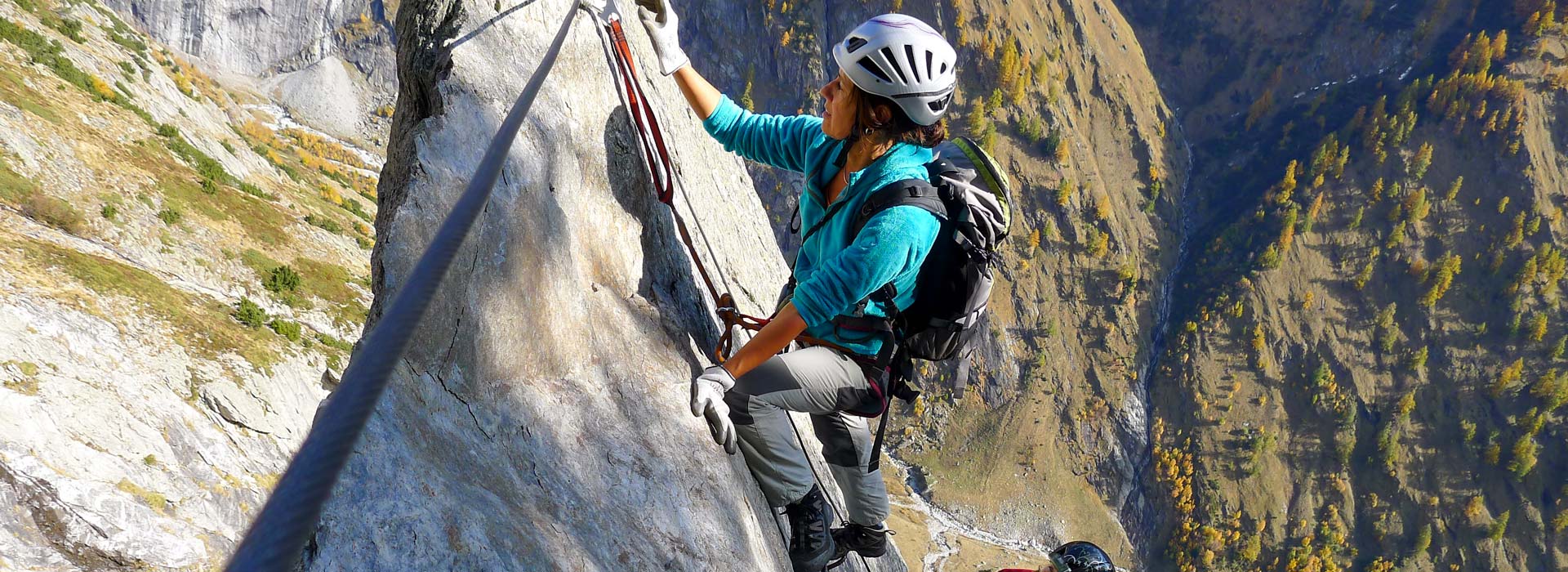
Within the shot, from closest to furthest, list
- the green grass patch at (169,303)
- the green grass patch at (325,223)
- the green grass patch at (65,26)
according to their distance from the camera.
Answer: the green grass patch at (169,303), the green grass patch at (325,223), the green grass patch at (65,26)

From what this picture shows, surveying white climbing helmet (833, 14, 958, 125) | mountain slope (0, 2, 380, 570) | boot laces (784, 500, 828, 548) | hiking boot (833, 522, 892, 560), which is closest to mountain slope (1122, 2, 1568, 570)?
mountain slope (0, 2, 380, 570)

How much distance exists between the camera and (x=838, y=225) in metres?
5.41

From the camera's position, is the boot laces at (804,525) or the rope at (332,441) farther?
the boot laces at (804,525)

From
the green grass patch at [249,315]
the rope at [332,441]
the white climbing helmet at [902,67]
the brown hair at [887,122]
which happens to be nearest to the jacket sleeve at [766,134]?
the brown hair at [887,122]

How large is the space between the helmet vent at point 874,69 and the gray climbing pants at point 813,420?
206 cm

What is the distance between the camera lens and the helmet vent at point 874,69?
17.5ft

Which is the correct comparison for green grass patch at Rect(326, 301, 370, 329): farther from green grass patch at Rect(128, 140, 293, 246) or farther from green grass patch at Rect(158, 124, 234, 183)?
green grass patch at Rect(158, 124, 234, 183)

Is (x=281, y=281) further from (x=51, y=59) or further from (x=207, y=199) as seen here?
(x=51, y=59)

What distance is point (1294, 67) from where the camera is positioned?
518 feet

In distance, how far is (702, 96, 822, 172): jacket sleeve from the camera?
6398 millimetres

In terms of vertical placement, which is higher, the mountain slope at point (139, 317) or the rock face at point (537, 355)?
the rock face at point (537, 355)

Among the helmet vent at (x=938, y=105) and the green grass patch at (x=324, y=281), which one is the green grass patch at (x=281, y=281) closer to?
the green grass patch at (x=324, y=281)

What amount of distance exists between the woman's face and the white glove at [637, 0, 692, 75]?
1934 mm

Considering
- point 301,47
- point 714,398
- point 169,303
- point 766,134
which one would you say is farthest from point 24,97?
point 301,47
